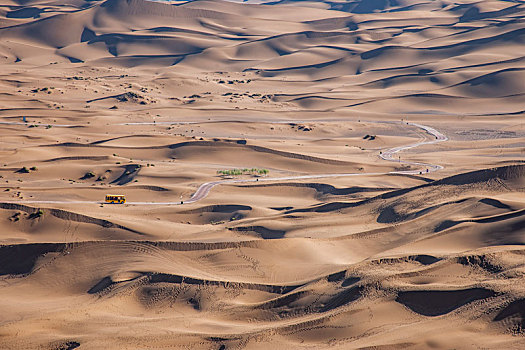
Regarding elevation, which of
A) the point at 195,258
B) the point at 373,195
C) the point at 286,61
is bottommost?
the point at 286,61

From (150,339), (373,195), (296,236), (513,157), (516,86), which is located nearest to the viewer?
(150,339)

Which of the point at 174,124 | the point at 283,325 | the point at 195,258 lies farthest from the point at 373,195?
the point at 174,124

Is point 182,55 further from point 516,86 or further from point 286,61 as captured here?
point 516,86

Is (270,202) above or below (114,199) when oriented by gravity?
below

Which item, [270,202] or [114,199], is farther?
[270,202]

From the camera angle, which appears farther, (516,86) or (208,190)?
(516,86)

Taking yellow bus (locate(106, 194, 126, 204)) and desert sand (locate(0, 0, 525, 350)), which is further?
yellow bus (locate(106, 194, 126, 204))

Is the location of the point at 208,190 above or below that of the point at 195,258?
below

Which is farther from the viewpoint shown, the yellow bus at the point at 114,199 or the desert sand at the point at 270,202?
the yellow bus at the point at 114,199
